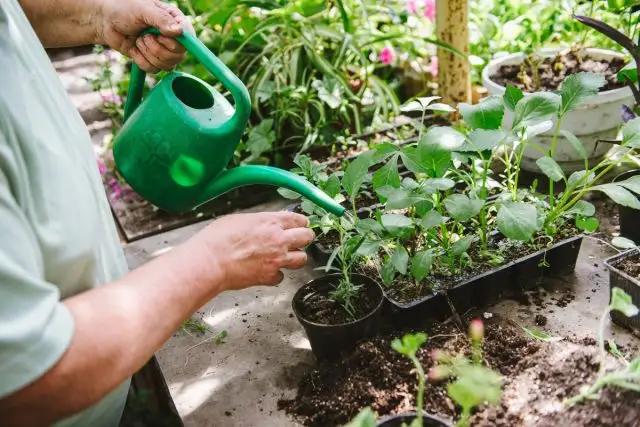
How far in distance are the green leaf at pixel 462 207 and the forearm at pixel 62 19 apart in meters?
0.85

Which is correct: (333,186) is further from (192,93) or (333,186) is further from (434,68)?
(434,68)

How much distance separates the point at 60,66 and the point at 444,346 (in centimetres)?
342

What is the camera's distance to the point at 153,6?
1237mm

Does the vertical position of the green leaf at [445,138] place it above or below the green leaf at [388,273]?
above

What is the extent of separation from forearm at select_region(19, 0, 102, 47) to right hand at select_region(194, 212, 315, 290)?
0.62 m

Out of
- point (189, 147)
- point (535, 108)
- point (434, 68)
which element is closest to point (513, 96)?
point (535, 108)

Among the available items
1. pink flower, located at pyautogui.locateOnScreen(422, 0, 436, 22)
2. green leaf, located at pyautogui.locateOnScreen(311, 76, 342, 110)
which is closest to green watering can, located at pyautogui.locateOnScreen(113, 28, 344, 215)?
green leaf, located at pyautogui.locateOnScreen(311, 76, 342, 110)

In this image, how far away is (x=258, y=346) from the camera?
1395mm

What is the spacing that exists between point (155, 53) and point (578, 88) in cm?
91

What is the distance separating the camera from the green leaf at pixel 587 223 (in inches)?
54.5

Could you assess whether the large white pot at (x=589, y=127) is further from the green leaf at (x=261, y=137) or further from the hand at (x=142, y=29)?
the hand at (x=142, y=29)

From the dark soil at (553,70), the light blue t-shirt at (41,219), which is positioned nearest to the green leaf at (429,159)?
the light blue t-shirt at (41,219)

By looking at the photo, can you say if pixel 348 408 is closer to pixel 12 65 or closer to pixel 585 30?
pixel 12 65

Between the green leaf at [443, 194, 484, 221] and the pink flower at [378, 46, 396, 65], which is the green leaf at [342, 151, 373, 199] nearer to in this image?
the green leaf at [443, 194, 484, 221]
